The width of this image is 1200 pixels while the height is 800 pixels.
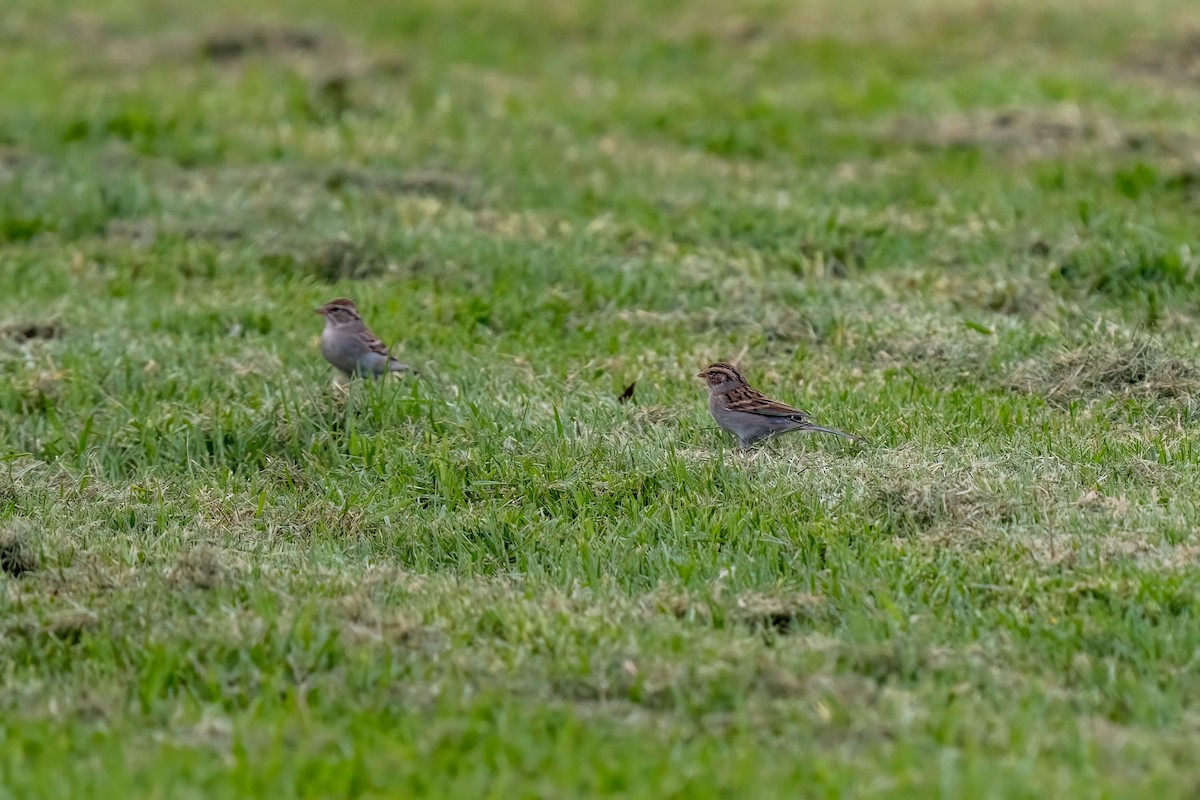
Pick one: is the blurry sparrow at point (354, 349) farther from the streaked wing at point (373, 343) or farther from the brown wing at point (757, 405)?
the brown wing at point (757, 405)

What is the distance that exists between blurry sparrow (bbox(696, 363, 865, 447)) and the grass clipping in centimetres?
139

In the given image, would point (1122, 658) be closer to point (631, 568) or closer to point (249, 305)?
point (631, 568)

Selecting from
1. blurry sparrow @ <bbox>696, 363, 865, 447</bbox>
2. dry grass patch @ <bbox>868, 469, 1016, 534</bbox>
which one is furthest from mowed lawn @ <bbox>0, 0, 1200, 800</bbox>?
blurry sparrow @ <bbox>696, 363, 865, 447</bbox>

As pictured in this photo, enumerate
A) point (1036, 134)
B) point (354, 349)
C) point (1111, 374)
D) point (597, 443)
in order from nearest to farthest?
point (597, 443)
point (1111, 374)
point (354, 349)
point (1036, 134)

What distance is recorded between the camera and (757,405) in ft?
26.4

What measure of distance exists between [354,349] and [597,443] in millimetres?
1793

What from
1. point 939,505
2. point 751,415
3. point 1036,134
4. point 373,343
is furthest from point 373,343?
point 1036,134

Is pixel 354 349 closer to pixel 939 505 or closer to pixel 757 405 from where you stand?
Result: pixel 757 405

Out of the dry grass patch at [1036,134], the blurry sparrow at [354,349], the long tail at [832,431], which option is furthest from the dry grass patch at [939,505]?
the dry grass patch at [1036,134]

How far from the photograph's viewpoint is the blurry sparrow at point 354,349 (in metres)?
9.04

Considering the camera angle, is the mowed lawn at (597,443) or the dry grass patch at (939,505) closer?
the mowed lawn at (597,443)

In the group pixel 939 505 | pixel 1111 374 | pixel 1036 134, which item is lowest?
pixel 1036 134

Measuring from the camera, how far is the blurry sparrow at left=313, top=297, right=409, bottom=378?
904 centimetres

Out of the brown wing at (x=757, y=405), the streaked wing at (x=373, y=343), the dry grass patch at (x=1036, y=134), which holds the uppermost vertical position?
the brown wing at (x=757, y=405)
